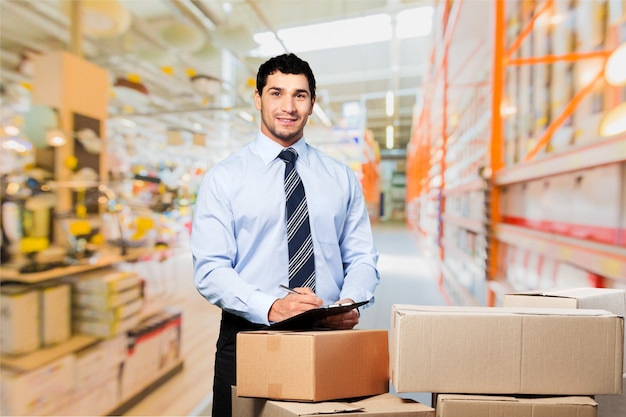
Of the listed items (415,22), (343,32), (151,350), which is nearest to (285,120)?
(151,350)

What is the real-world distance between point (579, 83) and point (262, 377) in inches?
83.4

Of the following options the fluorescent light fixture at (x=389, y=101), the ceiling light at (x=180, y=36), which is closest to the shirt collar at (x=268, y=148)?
the ceiling light at (x=180, y=36)

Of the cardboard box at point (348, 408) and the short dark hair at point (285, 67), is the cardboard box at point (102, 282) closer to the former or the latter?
the short dark hair at point (285, 67)

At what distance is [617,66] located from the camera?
1428 mm

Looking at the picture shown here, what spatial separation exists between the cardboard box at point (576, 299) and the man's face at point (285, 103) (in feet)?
2.59

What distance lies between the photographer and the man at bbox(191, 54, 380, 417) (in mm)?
1229

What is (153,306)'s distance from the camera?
331 centimetres

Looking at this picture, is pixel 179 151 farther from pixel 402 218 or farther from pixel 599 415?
pixel 402 218

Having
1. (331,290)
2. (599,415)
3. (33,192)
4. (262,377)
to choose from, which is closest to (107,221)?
(33,192)

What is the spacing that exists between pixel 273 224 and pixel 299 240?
0.09 meters

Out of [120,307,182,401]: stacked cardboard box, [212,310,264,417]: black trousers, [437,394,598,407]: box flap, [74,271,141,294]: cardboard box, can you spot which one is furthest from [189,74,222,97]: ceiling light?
[437,394,598,407]: box flap

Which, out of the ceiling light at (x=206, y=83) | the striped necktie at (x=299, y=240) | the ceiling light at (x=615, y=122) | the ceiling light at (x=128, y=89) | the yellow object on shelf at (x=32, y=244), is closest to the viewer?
the striped necktie at (x=299, y=240)

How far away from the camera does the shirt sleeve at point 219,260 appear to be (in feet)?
3.75

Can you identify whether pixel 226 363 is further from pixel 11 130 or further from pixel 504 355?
pixel 11 130
